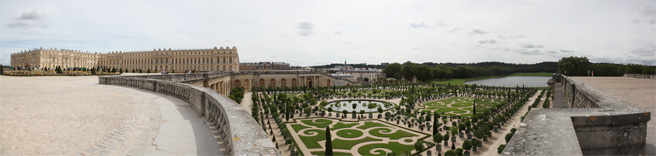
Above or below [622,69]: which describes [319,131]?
below

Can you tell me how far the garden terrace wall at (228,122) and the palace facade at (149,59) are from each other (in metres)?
66.7

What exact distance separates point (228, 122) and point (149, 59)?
91.1 meters

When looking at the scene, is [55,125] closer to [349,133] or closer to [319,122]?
[349,133]

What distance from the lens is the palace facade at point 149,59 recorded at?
77000 mm

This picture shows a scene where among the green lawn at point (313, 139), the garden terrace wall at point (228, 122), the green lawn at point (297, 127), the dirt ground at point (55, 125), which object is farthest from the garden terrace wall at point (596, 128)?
the green lawn at point (297, 127)

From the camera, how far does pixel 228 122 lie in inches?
215

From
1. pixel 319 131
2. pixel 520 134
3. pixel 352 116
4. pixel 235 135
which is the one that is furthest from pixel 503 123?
pixel 235 135

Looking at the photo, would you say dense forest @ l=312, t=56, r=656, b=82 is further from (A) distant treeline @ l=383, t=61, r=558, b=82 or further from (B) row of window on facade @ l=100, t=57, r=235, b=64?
(B) row of window on facade @ l=100, t=57, r=235, b=64

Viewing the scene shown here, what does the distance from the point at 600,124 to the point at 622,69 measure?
8827cm

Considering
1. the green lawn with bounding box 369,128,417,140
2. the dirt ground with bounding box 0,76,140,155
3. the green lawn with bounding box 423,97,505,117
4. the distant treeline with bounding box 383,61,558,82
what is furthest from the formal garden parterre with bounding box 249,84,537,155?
the distant treeline with bounding box 383,61,558,82

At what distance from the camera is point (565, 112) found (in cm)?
592

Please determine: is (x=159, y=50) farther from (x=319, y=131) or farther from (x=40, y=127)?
(x=40, y=127)

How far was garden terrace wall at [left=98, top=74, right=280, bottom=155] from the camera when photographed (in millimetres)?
4250

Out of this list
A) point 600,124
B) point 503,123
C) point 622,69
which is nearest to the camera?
point 600,124
